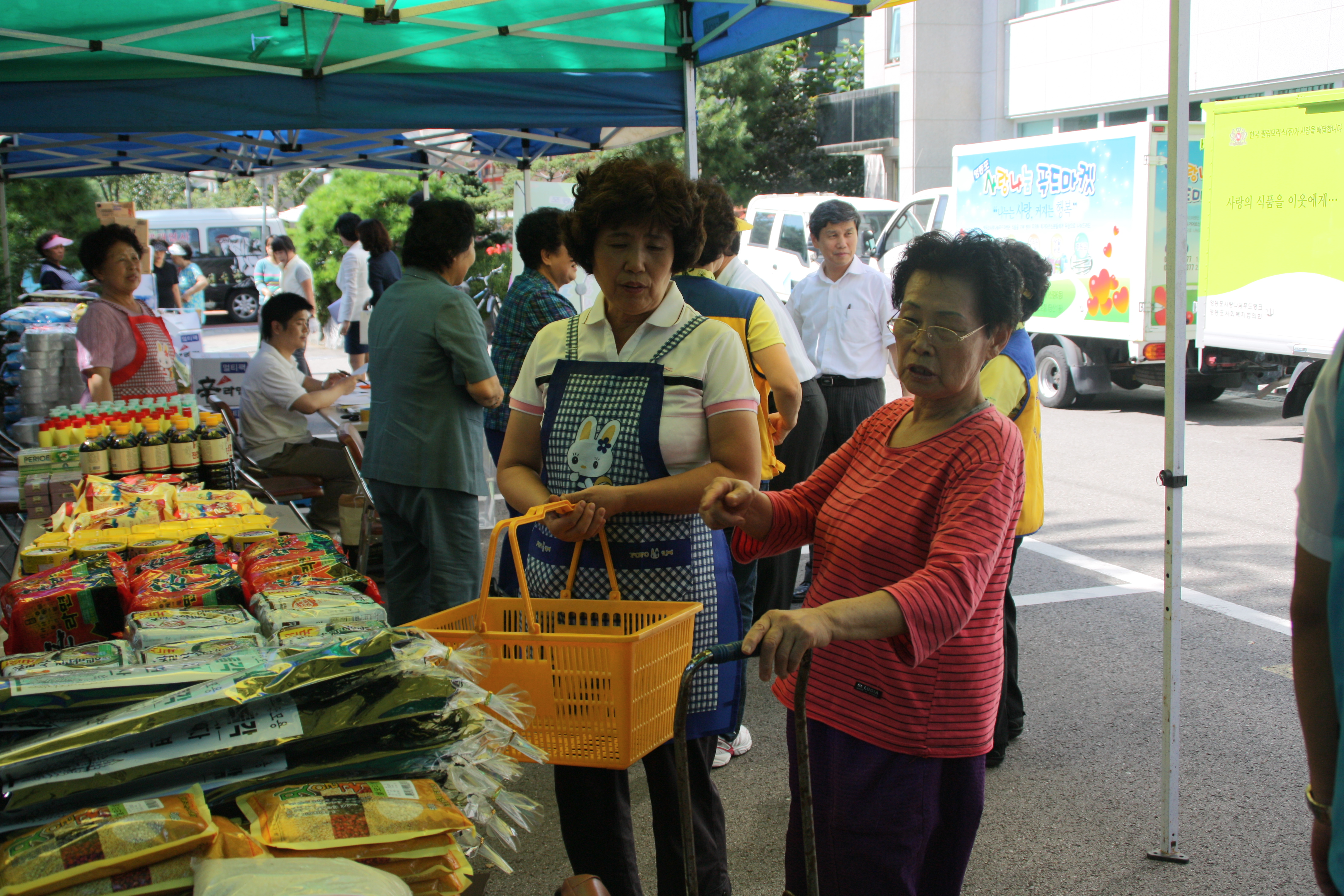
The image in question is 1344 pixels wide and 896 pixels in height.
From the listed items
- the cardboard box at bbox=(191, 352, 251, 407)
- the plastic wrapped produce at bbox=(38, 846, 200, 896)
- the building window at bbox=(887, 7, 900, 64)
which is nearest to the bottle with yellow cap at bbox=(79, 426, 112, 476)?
the plastic wrapped produce at bbox=(38, 846, 200, 896)

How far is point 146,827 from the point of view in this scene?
49.8 inches

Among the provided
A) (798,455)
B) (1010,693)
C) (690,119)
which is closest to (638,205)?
(1010,693)

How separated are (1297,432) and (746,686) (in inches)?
321

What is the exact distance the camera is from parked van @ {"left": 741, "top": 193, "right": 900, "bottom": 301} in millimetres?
15133

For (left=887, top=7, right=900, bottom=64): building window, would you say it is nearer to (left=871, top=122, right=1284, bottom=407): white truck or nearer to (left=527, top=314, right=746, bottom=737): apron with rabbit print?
(left=871, top=122, right=1284, bottom=407): white truck

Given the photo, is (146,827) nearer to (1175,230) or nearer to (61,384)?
(1175,230)

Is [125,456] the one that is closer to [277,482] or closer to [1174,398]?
[277,482]

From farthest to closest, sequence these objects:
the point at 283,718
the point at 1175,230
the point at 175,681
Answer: the point at 1175,230
the point at 175,681
the point at 283,718

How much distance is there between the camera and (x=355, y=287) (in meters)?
11.6

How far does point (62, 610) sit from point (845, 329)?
A: 4453mm

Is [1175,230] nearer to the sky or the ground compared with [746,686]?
nearer to the sky

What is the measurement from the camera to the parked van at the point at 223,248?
1048 inches

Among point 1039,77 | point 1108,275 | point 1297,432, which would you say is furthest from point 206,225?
point 1297,432

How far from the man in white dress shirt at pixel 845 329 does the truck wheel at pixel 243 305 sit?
926 inches
